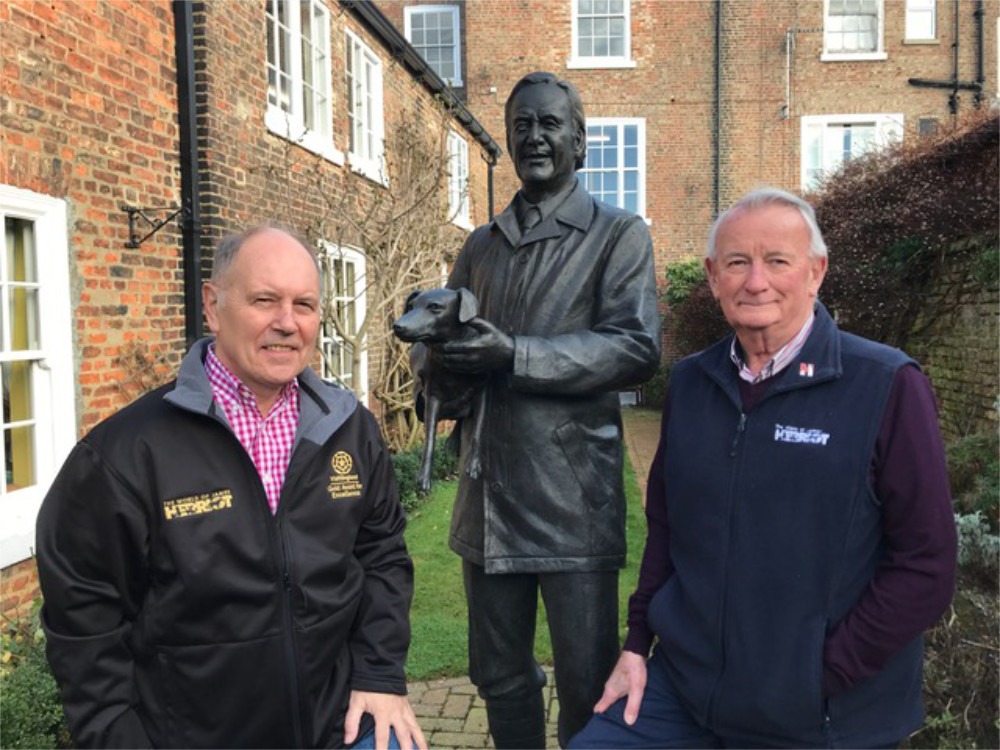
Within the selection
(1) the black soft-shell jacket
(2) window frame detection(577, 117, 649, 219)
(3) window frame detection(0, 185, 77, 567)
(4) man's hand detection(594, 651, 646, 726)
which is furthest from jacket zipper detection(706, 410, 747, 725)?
(2) window frame detection(577, 117, 649, 219)

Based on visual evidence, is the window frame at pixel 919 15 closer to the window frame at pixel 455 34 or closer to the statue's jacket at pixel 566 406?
the window frame at pixel 455 34

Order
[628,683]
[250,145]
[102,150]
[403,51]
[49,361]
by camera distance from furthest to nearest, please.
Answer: [403,51] → [250,145] → [102,150] → [49,361] → [628,683]

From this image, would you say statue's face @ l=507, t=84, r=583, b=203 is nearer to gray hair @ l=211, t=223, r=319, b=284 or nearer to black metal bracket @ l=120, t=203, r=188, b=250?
gray hair @ l=211, t=223, r=319, b=284

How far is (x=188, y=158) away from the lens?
7.09 metres

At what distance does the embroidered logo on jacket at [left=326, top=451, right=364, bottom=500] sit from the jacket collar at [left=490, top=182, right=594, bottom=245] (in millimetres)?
967

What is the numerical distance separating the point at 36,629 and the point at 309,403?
3576 mm

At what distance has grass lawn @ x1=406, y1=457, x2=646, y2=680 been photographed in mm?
5355

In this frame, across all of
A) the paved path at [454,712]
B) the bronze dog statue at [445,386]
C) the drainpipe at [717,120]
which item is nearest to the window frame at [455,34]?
the drainpipe at [717,120]

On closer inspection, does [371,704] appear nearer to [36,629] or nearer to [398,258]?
[36,629]

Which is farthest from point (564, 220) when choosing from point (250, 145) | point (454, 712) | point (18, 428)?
point (250, 145)

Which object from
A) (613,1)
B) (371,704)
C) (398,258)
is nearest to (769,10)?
(613,1)

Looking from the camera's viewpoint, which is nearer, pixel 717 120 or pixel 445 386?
pixel 445 386

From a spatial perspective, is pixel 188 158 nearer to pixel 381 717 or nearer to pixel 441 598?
pixel 441 598

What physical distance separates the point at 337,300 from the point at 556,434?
26.0ft
